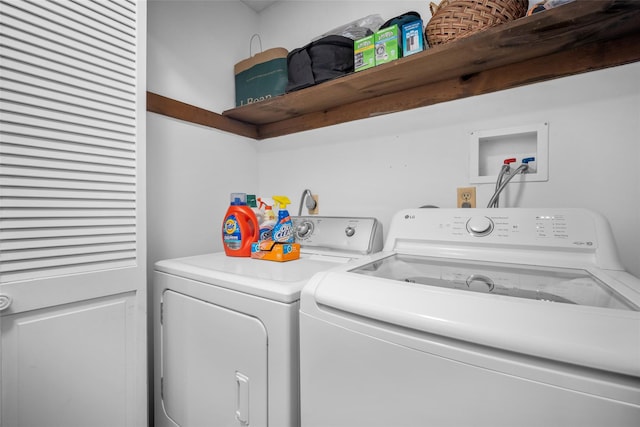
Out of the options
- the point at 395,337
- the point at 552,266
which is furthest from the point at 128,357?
the point at 552,266

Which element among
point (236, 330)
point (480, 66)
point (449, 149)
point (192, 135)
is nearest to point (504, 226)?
point (449, 149)

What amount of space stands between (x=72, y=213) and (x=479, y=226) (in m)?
1.57

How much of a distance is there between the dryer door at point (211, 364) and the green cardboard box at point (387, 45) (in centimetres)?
127

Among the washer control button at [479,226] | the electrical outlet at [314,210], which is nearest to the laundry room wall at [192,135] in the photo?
the electrical outlet at [314,210]

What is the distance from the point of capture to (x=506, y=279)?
2.90ft

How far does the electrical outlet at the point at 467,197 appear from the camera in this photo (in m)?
1.36

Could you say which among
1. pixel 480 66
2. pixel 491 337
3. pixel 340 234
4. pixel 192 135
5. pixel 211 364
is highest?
pixel 480 66

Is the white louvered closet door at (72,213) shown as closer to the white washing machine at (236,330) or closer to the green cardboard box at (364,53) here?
the white washing machine at (236,330)

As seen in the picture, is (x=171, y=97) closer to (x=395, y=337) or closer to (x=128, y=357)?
(x=128, y=357)

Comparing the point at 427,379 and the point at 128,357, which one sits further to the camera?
the point at 128,357

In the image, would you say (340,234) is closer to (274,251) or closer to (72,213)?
(274,251)

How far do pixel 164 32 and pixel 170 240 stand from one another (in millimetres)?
1226

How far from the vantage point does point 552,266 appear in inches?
37.6

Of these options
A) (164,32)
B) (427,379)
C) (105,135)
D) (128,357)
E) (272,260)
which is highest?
(164,32)
